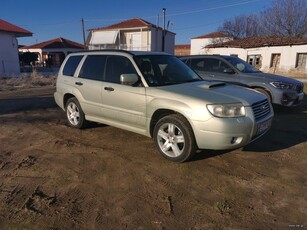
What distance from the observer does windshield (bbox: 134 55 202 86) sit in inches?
188

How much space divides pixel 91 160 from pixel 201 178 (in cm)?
180

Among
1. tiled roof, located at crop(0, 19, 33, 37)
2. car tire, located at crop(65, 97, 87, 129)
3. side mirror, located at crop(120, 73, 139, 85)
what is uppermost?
tiled roof, located at crop(0, 19, 33, 37)

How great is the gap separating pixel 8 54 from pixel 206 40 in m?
40.1

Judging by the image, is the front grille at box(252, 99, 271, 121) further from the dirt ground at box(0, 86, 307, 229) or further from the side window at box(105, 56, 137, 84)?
the side window at box(105, 56, 137, 84)

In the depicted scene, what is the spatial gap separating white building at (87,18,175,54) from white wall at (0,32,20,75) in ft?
47.5

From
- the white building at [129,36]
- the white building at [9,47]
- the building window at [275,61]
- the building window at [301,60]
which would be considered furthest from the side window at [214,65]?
the white building at [129,36]

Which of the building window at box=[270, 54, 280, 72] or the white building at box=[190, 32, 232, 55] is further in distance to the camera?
the white building at box=[190, 32, 232, 55]

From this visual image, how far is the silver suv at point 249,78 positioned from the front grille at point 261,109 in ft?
10.8

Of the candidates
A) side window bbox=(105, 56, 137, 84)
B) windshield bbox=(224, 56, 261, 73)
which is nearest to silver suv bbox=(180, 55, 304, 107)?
windshield bbox=(224, 56, 261, 73)

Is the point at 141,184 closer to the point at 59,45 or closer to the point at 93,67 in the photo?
the point at 93,67

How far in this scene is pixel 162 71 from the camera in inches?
198

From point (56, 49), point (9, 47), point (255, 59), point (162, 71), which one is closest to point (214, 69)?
point (162, 71)

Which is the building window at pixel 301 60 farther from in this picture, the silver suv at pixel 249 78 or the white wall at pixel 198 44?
the white wall at pixel 198 44

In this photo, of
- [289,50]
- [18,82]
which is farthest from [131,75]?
[289,50]
